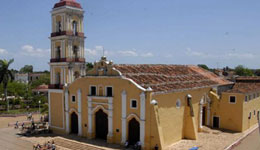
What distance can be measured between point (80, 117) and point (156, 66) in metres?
10.5

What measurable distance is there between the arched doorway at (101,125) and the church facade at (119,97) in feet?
0.33

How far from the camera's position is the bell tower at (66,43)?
27.2m

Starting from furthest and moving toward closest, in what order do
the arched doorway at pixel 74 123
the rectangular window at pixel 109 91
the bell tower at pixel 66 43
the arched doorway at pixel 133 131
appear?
the bell tower at pixel 66 43, the arched doorway at pixel 74 123, the rectangular window at pixel 109 91, the arched doorway at pixel 133 131

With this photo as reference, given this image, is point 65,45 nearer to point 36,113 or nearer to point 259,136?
point 36,113

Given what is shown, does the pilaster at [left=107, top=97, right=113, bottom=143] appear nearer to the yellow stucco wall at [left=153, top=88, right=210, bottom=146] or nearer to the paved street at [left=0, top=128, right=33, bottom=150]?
the yellow stucco wall at [left=153, top=88, right=210, bottom=146]

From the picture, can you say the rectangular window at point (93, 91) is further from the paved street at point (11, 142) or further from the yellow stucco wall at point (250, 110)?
the yellow stucco wall at point (250, 110)

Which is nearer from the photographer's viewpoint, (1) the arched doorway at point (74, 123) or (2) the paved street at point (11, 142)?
(2) the paved street at point (11, 142)

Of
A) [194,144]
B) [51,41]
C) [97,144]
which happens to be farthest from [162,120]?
[51,41]

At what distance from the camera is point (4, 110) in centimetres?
4597

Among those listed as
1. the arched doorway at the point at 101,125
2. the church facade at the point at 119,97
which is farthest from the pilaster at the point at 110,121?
the arched doorway at the point at 101,125

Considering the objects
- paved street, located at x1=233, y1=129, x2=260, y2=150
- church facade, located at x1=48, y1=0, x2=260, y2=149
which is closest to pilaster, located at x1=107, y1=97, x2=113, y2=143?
church facade, located at x1=48, y1=0, x2=260, y2=149

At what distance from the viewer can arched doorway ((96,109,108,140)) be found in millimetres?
24250

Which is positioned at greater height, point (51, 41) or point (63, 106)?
point (51, 41)

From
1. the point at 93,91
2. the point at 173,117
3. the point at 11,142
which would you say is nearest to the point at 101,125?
the point at 93,91
